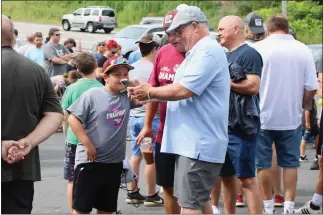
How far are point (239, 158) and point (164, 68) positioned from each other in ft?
3.63

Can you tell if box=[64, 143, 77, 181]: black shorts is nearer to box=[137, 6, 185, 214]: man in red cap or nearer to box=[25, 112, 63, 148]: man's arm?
box=[137, 6, 185, 214]: man in red cap

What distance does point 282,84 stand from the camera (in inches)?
317

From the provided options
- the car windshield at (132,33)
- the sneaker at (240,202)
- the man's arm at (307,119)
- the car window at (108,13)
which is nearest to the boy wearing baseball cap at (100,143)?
the sneaker at (240,202)

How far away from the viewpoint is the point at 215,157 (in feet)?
19.0

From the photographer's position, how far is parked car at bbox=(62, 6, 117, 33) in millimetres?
54438

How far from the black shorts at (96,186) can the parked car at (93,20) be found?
157ft

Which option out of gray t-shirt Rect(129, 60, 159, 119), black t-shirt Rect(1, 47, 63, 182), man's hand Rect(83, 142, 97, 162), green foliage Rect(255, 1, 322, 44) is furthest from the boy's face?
green foliage Rect(255, 1, 322, 44)

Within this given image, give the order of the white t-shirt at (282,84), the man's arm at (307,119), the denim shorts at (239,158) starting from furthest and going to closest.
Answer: the man's arm at (307,119)
the white t-shirt at (282,84)
the denim shorts at (239,158)

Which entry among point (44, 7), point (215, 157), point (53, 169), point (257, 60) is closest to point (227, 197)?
point (257, 60)

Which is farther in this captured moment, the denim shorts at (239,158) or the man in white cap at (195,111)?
the denim shorts at (239,158)

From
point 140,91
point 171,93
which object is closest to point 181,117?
point 171,93

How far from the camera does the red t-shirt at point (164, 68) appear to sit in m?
6.95

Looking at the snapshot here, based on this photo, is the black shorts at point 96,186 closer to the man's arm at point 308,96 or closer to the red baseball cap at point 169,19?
the red baseball cap at point 169,19

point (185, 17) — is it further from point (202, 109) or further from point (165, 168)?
point (165, 168)
